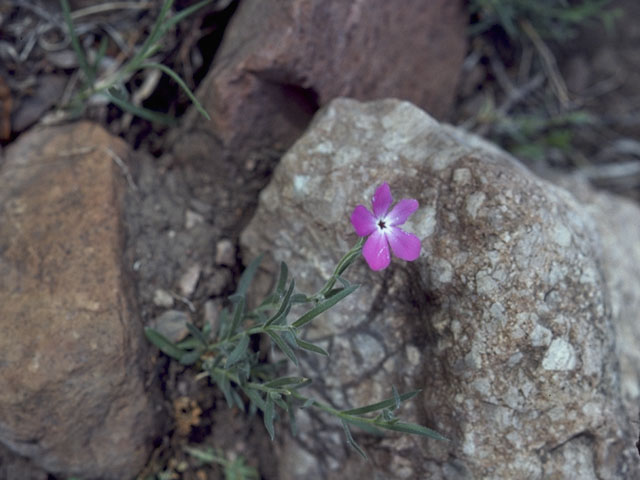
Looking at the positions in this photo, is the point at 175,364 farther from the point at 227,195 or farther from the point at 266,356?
the point at 227,195

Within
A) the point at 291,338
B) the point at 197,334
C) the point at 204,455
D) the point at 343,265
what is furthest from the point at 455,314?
the point at 204,455

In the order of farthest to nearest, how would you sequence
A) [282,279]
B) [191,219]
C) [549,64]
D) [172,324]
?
[549,64]
[191,219]
[172,324]
[282,279]

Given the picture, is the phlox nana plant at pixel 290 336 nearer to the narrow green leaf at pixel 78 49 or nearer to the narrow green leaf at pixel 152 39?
the narrow green leaf at pixel 152 39

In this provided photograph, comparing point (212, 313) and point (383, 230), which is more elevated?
point (383, 230)

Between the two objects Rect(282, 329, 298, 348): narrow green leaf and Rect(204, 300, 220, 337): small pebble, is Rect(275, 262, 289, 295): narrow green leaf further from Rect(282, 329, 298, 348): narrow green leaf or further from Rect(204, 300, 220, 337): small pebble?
Rect(204, 300, 220, 337): small pebble

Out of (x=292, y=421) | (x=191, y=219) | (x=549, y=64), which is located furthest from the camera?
(x=549, y=64)

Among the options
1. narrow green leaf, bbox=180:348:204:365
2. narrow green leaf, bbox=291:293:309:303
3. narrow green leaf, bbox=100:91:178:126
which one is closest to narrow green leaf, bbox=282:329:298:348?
narrow green leaf, bbox=291:293:309:303

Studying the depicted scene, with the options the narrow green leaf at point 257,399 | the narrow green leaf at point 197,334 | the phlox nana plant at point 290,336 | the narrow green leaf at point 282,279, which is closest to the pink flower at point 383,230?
the phlox nana plant at point 290,336

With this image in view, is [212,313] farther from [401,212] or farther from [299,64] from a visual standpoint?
[299,64]
